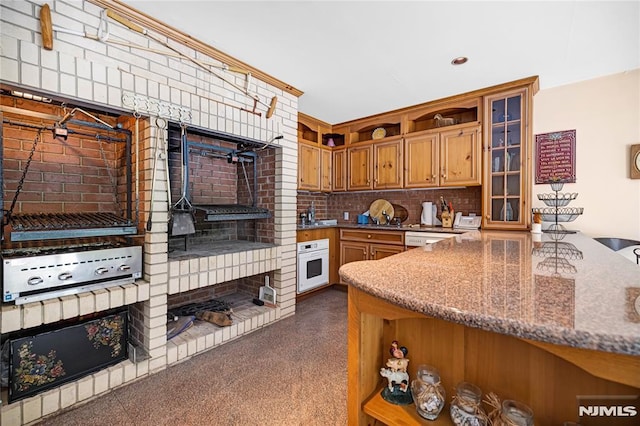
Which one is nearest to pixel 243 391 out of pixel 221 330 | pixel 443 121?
pixel 221 330

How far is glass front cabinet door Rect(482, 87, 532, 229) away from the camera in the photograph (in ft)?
8.75

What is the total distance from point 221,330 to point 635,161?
12.9 ft

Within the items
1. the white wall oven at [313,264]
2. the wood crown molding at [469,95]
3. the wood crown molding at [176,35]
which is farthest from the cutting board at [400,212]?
the wood crown molding at [176,35]

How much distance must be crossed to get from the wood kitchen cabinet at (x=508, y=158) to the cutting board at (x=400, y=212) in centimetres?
113

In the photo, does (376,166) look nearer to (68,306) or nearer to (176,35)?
(176,35)

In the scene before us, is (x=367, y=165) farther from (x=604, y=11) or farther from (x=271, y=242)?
(x=604, y=11)

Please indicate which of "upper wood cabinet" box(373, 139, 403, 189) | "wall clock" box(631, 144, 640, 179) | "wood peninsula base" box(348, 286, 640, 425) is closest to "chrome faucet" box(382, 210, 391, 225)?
"upper wood cabinet" box(373, 139, 403, 189)

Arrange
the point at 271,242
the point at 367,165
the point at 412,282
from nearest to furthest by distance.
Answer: the point at 412,282
the point at 271,242
the point at 367,165

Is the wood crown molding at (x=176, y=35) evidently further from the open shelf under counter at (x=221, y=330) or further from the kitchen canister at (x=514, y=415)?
the kitchen canister at (x=514, y=415)

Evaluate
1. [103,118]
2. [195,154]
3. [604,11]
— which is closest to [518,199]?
[604,11]

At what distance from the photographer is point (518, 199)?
2.73m

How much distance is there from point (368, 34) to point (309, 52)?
0.50m

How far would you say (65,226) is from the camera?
59.2 inches

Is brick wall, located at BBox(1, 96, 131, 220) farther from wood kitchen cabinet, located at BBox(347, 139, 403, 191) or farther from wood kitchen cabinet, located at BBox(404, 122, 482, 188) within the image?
wood kitchen cabinet, located at BBox(404, 122, 482, 188)
